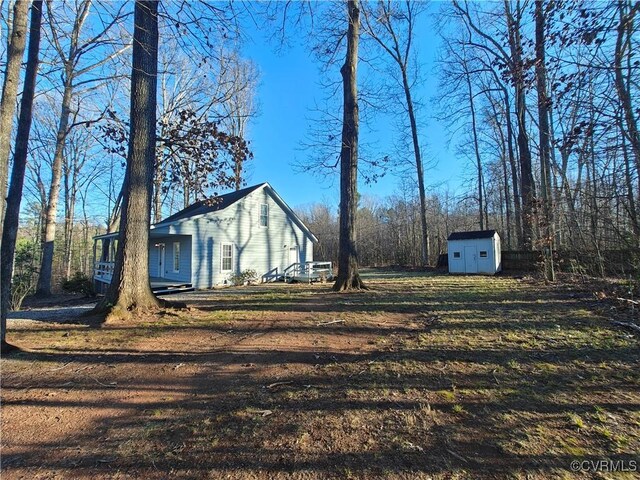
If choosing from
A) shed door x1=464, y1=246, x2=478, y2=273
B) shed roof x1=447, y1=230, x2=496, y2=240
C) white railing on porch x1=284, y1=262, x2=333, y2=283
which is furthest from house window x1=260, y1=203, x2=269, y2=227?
shed door x1=464, y1=246, x2=478, y2=273

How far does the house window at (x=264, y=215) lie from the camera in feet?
61.1

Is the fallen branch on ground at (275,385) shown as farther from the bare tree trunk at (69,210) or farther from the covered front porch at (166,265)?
the bare tree trunk at (69,210)

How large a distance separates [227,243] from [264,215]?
294cm

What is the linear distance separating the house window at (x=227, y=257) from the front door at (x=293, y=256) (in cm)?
416

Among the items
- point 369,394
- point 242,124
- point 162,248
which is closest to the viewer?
point 369,394

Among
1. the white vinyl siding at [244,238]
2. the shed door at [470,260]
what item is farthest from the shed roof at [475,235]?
the white vinyl siding at [244,238]

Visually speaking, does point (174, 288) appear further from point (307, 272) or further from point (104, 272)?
point (307, 272)

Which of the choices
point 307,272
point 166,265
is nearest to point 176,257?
point 166,265

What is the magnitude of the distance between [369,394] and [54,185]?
1928 centimetres

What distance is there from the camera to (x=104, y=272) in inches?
679

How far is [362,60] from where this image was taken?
12.2 m

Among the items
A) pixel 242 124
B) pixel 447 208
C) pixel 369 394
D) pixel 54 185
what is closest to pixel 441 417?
pixel 369 394

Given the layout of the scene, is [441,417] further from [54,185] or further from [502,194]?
[502,194]

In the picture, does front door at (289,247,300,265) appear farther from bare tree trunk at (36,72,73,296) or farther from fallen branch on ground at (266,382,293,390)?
fallen branch on ground at (266,382,293,390)
